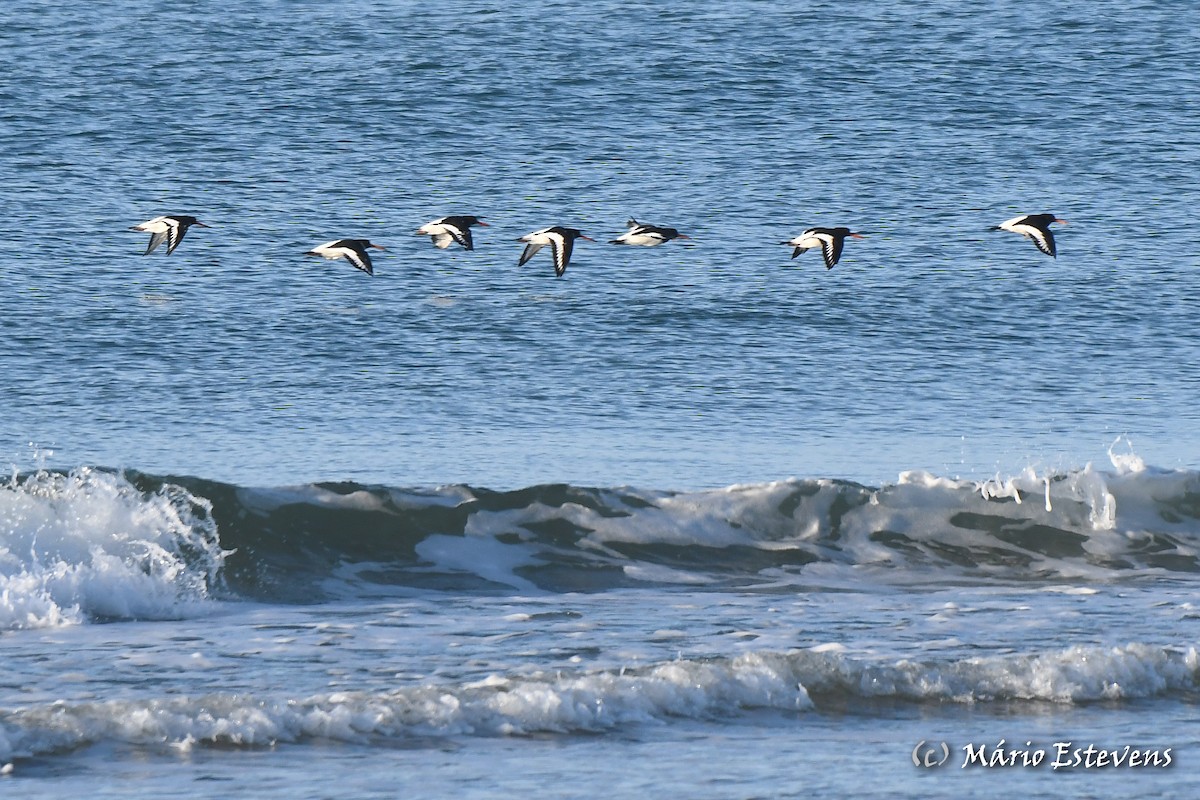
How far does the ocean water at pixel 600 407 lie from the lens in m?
10.4

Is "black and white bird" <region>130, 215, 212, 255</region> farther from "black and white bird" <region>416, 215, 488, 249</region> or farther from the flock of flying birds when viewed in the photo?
"black and white bird" <region>416, 215, 488, 249</region>

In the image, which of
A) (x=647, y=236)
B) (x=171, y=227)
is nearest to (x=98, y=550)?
(x=171, y=227)

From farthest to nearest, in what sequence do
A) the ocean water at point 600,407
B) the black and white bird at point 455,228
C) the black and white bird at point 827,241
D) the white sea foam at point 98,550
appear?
the black and white bird at point 455,228
the black and white bird at point 827,241
the white sea foam at point 98,550
the ocean water at point 600,407

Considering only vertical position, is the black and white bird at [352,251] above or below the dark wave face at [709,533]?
above

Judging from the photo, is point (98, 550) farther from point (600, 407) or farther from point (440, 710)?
point (600, 407)

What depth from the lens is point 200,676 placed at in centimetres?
1112

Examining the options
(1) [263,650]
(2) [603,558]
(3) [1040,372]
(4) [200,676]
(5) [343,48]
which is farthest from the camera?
(5) [343,48]

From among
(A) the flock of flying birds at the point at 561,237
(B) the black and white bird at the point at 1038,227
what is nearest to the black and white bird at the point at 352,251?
(A) the flock of flying birds at the point at 561,237

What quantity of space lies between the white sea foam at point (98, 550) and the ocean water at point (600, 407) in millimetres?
39

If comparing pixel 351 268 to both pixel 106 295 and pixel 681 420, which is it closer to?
pixel 106 295

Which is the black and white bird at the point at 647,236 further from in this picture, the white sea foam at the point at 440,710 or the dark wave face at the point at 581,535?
the white sea foam at the point at 440,710

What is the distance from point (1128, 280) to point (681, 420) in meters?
10.3

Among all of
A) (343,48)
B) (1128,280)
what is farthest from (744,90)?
(1128,280)

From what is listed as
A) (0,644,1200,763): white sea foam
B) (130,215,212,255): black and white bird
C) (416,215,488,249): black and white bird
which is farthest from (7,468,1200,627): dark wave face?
(130,215,212,255): black and white bird
